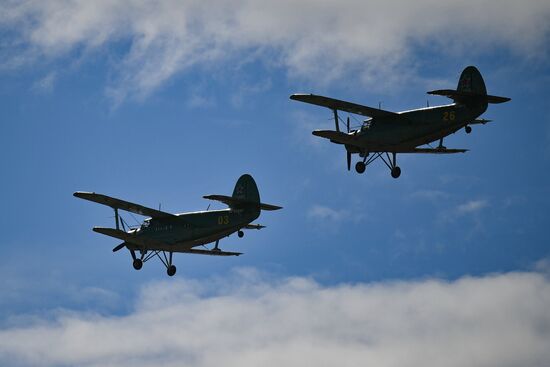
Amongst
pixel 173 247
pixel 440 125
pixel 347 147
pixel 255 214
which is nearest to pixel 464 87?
pixel 440 125

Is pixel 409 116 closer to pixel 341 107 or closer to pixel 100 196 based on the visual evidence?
pixel 341 107

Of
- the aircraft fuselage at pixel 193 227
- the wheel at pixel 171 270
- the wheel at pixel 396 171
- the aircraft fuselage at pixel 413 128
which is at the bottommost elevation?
the wheel at pixel 171 270

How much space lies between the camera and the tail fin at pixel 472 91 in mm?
61656

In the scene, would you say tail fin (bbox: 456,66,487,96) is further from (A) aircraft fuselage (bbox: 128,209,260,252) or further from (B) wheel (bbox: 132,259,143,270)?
(B) wheel (bbox: 132,259,143,270)

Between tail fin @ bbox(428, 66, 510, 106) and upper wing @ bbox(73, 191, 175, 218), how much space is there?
46.1ft

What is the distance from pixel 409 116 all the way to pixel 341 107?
3.14 meters

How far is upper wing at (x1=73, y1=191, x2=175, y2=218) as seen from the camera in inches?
2650

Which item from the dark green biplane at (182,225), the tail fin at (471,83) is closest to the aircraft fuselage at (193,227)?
the dark green biplane at (182,225)

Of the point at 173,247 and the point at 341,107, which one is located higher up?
the point at 341,107

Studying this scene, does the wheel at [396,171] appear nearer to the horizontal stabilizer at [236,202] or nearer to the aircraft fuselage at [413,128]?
the aircraft fuselage at [413,128]

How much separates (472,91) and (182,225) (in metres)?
14.3

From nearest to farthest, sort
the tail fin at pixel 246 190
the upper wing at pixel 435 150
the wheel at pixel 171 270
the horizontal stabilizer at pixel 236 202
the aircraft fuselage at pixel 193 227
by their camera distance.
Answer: the upper wing at pixel 435 150 < the horizontal stabilizer at pixel 236 202 < the aircraft fuselage at pixel 193 227 < the tail fin at pixel 246 190 < the wheel at pixel 171 270

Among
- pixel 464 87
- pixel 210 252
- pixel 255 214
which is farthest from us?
pixel 210 252

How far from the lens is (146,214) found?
2670 inches
